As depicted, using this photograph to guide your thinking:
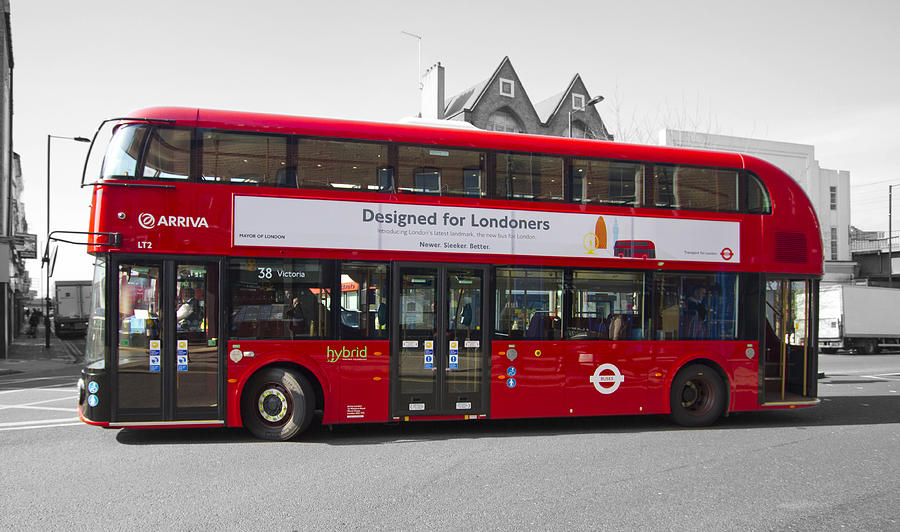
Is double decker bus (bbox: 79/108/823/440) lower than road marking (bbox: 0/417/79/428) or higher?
higher

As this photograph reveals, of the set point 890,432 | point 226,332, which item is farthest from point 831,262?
point 226,332

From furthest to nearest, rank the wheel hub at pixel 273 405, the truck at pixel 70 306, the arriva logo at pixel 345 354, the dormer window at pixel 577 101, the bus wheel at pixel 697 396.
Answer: the dormer window at pixel 577 101
the truck at pixel 70 306
the bus wheel at pixel 697 396
the arriva logo at pixel 345 354
the wheel hub at pixel 273 405

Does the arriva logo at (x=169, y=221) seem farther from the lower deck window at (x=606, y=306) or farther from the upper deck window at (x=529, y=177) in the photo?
the lower deck window at (x=606, y=306)

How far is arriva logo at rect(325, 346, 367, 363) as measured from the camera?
845 centimetres

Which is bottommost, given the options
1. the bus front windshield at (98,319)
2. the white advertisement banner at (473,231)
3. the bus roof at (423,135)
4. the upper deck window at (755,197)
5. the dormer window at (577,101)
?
the bus front windshield at (98,319)

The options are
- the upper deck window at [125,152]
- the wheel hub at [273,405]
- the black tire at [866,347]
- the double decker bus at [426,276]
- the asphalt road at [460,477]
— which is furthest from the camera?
the black tire at [866,347]

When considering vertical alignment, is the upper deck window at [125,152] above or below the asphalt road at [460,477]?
above

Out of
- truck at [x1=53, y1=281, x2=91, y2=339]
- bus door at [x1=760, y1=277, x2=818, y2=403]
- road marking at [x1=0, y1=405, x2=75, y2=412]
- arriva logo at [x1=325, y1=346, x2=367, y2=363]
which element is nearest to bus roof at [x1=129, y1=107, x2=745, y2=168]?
bus door at [x1=760, y1=277, x2=818, y2=403]

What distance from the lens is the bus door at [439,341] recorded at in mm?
8664

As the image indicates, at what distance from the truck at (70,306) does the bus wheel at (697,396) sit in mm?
36163

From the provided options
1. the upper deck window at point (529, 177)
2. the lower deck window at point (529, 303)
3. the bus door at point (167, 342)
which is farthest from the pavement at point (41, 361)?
the upper deck window at point (529, 177)

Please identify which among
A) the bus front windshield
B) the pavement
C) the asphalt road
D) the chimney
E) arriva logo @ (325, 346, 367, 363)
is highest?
the chimney

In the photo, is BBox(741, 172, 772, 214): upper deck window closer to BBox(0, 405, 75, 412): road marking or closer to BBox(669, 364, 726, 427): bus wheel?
BBox(669, 364, 726, 427): bus wheel

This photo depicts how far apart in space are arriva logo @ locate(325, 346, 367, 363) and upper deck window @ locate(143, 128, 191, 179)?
2880 mm
